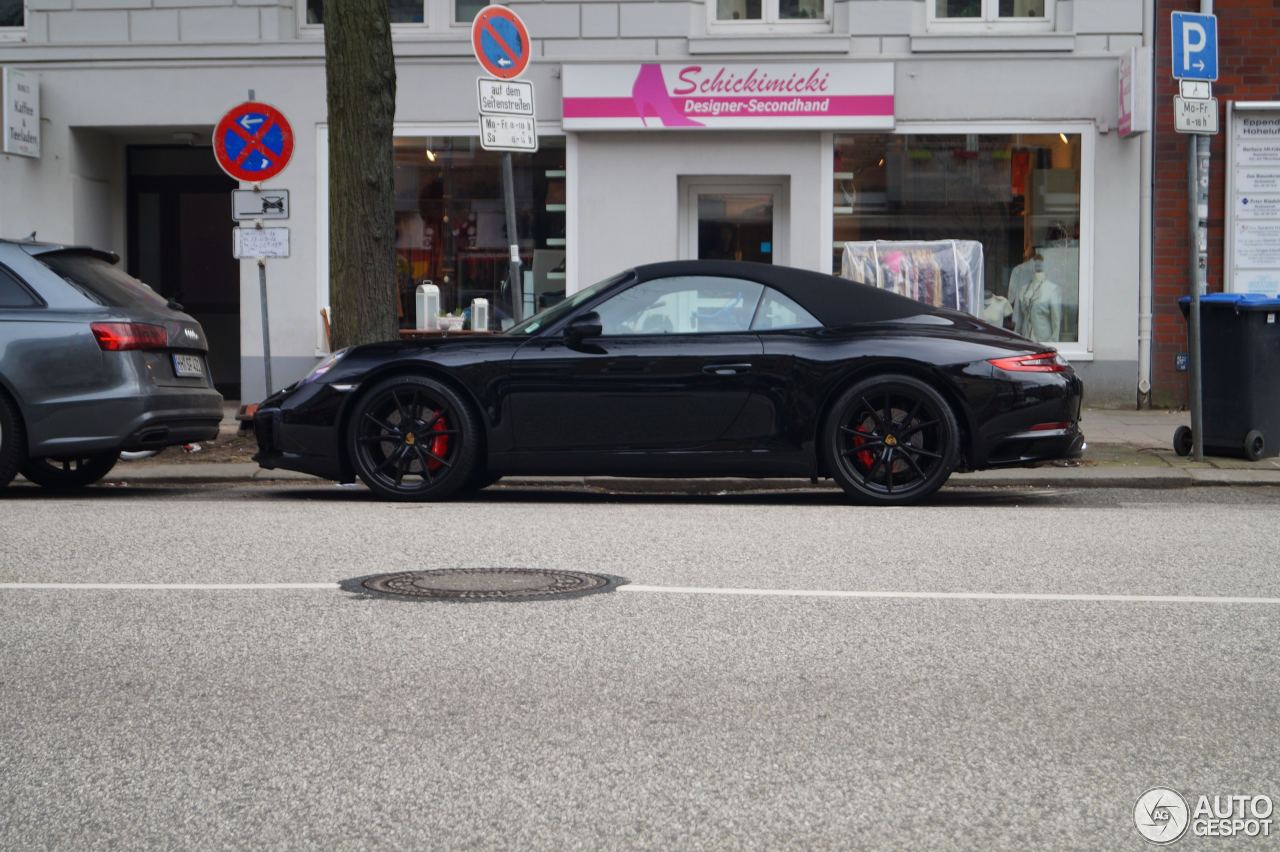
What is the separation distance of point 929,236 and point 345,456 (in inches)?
339

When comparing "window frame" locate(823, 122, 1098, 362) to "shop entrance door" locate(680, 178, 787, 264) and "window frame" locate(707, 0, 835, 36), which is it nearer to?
"shop entrance door" locate(680, 178, 787, 264)

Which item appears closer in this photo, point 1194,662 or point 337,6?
point 1194,662

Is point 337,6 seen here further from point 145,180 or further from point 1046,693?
point 1046,693

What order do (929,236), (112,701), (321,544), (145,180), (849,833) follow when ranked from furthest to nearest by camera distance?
1. (145,180)
2. (929,236)
3. (321,544)
4. (112,701)
5. (849,833)

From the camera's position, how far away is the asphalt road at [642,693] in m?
3.58

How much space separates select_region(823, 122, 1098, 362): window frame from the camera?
→ 1616 cm

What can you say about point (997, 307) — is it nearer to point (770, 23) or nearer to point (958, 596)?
point (770, 23)

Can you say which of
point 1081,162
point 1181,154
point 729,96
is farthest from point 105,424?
point 1181,154

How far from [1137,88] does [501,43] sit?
6449 mm

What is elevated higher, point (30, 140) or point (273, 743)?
point (30, 140)

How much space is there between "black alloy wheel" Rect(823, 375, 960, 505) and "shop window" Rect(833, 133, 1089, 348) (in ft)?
24.7

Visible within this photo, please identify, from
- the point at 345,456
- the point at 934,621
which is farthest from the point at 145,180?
the point at 934,621

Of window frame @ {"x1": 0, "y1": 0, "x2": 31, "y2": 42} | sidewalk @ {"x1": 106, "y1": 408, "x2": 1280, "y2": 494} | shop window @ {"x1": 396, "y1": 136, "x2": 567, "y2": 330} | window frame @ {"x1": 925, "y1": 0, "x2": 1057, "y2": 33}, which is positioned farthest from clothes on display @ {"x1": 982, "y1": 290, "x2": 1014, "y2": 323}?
window frame @ {"x1": 0, "y1": 0, "x2": 31, "y2": 42}

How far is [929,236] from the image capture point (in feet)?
53.7
